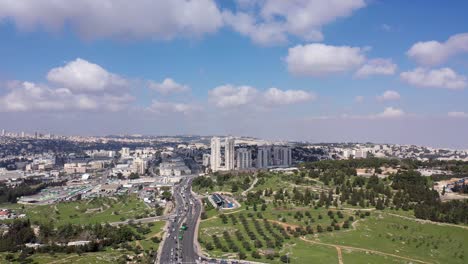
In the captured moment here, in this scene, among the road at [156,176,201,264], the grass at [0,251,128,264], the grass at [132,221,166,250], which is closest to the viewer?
the grass at [0,251,128,264]

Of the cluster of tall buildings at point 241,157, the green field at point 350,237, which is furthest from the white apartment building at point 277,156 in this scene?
the green field at point 350,237

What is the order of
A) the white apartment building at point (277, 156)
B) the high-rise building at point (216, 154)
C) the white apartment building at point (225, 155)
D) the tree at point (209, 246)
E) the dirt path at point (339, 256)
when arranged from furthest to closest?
1. the white apartment building at point (277, 156)
2. the high-rise building at point (216, 154)
3. the white apartment building at point (225, 155)
4. the tree at point (209, 246)
5. the dirt path at point (339, 256)

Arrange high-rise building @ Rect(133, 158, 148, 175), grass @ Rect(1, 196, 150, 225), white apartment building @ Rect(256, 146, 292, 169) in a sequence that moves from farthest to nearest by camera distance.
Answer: white apartment building @ Rect(256, 146, 292, 169) < high-rise building @ Rect(133, 158, 148, 175) < grass @ Rect(1, 196, 150, 225)

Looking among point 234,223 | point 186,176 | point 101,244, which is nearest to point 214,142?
point 186,176

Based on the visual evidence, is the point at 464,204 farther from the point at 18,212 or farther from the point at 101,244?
the point at 18,212

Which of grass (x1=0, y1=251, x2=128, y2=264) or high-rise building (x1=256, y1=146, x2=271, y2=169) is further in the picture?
high-rise building (x1=256, y1=146, x2=271, y2=169)

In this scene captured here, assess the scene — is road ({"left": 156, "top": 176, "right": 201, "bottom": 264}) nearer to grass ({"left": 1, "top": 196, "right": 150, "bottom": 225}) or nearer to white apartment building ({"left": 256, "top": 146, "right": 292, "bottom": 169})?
grass ({"left": 1, "top": 196, "right": 150, "bottom": 225})

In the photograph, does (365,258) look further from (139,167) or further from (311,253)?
(139,167)

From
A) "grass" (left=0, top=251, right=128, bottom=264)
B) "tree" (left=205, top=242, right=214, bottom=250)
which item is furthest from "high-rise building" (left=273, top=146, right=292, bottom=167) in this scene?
"grass" (left=0, top=251, right=128, bottom=264)

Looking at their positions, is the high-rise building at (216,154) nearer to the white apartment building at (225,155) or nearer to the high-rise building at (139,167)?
the white apartment building at (225,155)
